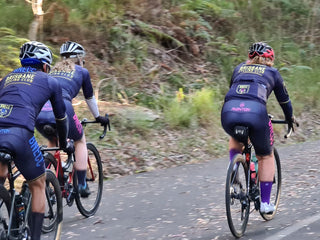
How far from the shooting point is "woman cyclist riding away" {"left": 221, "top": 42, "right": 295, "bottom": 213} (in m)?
6.39

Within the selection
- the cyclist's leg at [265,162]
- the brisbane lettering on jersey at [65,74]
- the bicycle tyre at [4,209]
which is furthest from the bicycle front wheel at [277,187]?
the bicycle tyre at [4,209]

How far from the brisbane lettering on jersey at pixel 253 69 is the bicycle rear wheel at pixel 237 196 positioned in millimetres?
1085

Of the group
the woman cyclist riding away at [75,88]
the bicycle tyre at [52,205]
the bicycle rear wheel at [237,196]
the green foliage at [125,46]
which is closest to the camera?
the bicycle tyre at [52,205]

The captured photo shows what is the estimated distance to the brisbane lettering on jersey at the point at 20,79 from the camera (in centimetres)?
503

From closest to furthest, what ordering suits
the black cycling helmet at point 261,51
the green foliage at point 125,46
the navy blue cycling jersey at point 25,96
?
the navy blue cycling jersey at point 25,96, the black cycling helmet at point 261,51, the green foliage at point 125,46

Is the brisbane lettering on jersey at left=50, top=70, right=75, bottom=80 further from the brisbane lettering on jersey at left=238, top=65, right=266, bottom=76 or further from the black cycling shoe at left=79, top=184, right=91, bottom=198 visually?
the brisbane lettering on jersey at left=238, top=65, right=266, bottom=76

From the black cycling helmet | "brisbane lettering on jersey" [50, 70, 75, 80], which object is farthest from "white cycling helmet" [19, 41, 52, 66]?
the black cycling helmet

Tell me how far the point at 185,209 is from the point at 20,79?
3.55 metres

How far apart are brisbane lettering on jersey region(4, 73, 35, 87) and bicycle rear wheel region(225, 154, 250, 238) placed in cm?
239

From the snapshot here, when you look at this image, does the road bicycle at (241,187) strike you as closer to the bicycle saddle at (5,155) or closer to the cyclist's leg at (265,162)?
the cyclist's leg at (265,162)

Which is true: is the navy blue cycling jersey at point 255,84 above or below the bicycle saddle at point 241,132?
above

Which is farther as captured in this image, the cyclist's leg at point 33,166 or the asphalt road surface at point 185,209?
the asphalt road surface at point 185,209

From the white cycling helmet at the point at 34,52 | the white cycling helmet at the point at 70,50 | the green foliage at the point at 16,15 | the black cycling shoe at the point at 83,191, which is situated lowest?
the black cycling shoe at the point at 83,191

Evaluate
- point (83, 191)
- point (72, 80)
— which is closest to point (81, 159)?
point (83, 191)
